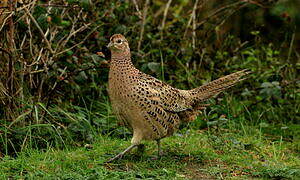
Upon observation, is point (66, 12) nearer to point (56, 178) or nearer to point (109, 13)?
point (109, 13)

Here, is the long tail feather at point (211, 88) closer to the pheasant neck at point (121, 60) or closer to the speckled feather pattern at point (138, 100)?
the speckled feather pattern at point (138, 100)

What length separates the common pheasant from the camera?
16.8 feet

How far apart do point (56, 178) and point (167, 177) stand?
3.14 feet

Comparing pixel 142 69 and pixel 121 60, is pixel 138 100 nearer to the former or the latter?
pixel 121 60

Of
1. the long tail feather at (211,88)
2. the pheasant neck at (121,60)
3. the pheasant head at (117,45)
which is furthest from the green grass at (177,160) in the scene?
the pheasant head at (117,45)

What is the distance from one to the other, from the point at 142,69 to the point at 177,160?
2.10 m

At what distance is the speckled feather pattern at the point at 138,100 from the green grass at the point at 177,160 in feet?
0.97

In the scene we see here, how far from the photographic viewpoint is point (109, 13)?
6.83 metres

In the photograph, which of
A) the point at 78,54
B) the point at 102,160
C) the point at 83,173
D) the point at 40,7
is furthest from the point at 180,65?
the point at 83,173

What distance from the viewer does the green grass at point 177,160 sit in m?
4.65

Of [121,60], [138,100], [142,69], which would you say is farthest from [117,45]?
[142,69]

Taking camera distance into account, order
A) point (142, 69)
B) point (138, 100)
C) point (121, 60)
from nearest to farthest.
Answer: point (138, 100)
point (121, 60)
point (142, 69)

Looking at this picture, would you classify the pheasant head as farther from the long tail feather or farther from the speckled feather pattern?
the long tail feather

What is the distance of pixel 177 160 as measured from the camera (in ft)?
17.3
